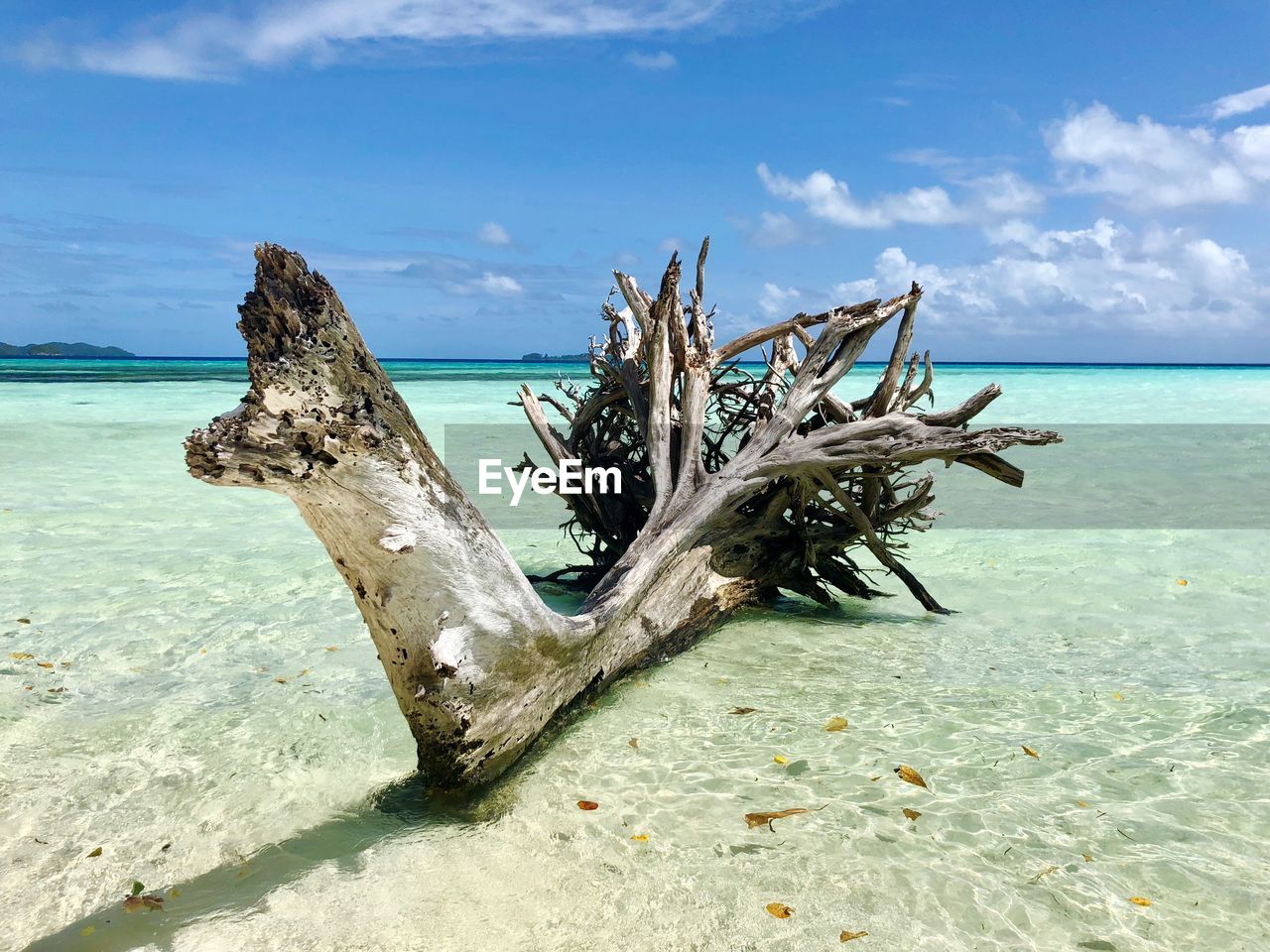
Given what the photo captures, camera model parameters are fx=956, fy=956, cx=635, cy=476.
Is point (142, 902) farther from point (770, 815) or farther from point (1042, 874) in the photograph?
point (1042, 874)

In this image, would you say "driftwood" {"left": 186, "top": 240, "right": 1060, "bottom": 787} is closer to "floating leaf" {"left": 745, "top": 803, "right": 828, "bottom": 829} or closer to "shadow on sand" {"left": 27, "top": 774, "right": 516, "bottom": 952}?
"shadow on sand" {"left": 27, "top": 774, "right": 516, "bottom": 952}

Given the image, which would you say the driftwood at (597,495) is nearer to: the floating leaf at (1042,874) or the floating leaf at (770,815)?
the floating leaf at (770,815)

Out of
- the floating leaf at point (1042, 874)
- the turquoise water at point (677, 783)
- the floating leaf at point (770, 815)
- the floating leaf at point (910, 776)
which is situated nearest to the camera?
the turquoise water at point (677, 783)

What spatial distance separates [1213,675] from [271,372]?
16.1 ft

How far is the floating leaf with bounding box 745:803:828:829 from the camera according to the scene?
132 inches

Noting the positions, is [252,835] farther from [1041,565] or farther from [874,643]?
[1041,565]

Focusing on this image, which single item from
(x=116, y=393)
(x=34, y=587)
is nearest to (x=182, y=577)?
(x=34, y=587)

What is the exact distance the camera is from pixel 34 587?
6465 mm

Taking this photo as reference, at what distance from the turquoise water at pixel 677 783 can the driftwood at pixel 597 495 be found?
0.31 meters

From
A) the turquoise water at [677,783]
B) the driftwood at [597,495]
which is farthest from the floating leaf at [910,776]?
the driftwood at [597,495]

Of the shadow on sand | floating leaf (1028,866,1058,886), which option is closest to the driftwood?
the shadow on sand

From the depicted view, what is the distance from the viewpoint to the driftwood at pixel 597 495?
2834 millimetres

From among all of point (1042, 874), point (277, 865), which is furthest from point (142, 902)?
point (1042, 874)

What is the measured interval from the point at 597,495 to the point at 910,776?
3.39 metres
